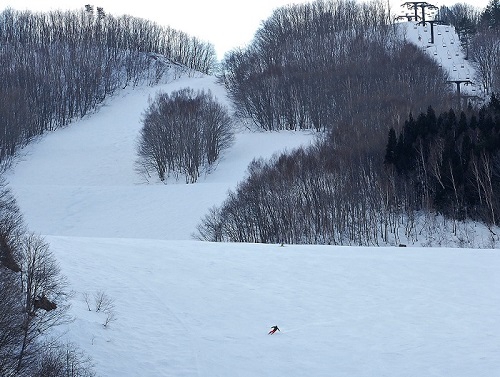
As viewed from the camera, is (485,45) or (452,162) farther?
(485,45)

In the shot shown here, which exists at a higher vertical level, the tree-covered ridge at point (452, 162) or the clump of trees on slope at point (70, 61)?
the clump of trees on slope at point (70, 61)

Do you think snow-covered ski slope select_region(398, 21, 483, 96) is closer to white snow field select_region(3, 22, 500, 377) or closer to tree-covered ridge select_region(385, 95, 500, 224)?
tree-covered ridge select_region(385, 95, 500, 224)

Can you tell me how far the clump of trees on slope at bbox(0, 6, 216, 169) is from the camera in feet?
262

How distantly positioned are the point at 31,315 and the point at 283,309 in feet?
30.9

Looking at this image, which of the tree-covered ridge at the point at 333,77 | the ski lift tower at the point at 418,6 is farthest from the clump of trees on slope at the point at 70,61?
the ski lift tower at the point at 418,6

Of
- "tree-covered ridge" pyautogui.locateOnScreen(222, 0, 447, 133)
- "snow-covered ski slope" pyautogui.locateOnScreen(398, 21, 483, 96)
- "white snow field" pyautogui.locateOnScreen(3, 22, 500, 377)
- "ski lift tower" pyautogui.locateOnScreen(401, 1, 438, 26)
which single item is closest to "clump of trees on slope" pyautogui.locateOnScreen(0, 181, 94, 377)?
"white snow field" pyautogui.locateOnScreen(3, 22, 500, 377)

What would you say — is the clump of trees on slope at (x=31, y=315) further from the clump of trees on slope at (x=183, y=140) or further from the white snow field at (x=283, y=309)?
the clump of trees on slope at (x=183, y=140)

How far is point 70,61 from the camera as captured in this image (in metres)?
93.2

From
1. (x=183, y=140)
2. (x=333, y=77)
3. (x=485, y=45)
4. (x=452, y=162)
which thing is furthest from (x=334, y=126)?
(x=485, y=45)

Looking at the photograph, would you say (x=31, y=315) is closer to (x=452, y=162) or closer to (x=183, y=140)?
(x=452, y=162)

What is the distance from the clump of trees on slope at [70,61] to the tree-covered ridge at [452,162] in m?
46.4

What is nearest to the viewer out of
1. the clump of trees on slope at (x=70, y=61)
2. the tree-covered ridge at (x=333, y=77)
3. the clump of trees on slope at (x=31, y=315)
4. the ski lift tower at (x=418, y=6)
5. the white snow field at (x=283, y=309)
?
the clump of trees on slope at (x=31, y=315)

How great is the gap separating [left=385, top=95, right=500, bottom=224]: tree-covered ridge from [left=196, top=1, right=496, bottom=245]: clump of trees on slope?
427 millimetres

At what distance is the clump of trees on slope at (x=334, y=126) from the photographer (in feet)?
142
